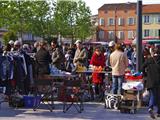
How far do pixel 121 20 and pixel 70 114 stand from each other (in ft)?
341

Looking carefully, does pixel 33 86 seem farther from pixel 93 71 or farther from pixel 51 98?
pixel 93 71

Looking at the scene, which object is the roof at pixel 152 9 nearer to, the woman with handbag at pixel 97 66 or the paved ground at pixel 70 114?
the woman with handbag at pixel 97 66

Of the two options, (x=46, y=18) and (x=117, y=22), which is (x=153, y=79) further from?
(x=117, y=22)

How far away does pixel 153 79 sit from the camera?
37.8ft

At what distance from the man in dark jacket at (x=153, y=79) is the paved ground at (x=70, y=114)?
1.39ft

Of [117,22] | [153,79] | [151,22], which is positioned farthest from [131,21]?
[153,79]

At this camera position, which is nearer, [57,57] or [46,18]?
[57,57]

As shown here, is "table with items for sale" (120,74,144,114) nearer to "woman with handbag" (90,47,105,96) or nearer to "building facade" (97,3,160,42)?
"woman with handbag" (90,47,105,96)

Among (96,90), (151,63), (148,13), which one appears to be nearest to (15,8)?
(96,90)

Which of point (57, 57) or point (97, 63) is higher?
point (57, 57)

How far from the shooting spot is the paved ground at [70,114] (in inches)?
453

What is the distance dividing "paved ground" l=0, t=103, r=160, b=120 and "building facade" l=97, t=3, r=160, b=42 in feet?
322

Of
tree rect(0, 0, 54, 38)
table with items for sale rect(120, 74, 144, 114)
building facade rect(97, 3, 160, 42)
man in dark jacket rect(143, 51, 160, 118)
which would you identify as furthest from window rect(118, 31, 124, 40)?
man in dark jacket rect(143, 51, 160, 118)

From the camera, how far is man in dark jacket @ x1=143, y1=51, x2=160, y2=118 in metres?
11.5
